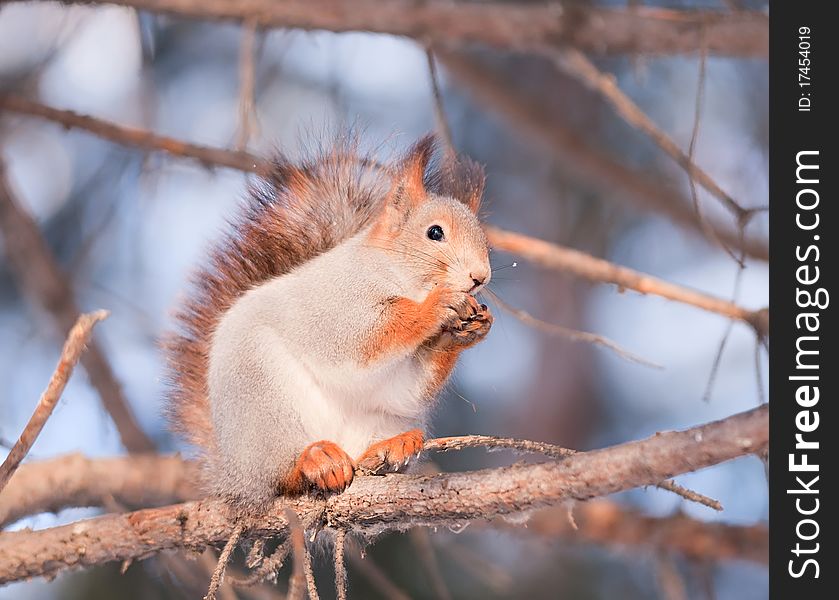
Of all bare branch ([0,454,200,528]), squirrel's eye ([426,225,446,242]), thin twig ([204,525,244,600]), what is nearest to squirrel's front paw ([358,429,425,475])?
thin twig ([204,525,244,600])

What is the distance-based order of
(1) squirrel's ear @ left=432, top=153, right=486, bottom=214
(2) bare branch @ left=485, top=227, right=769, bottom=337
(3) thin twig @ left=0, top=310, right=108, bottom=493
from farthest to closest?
(2) bare branch @ left=485, top=227, right=769, bottom=337, (1) squirrel's ear @ left=432, top=153, right=486, bottom=214, (3) thin twig @ left=0, top=310, right=108, bottom=493

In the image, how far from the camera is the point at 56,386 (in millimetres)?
1517

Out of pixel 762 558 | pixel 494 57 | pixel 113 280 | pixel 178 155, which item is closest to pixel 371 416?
pixel 178 155

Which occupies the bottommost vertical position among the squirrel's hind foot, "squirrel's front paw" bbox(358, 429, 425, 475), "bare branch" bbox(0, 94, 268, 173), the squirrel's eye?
the squirrel's hind foot

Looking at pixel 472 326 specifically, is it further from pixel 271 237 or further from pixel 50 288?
pixel 50 288

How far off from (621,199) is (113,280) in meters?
1.99

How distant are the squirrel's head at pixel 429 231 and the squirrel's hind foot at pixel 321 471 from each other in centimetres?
38

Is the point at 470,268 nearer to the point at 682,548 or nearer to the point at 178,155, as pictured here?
the point at 178,155

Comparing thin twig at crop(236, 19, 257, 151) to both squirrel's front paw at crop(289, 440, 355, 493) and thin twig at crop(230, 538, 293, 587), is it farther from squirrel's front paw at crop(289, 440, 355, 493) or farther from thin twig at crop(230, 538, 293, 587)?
thin twig at crop(230, 538, 293, 587)

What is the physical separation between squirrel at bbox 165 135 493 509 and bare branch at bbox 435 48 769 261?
1152 mm

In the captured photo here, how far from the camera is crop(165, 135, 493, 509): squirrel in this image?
1.66 m

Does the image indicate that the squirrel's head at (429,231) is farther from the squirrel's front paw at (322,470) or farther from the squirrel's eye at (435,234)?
the squirrel's front paw at (322,470)
